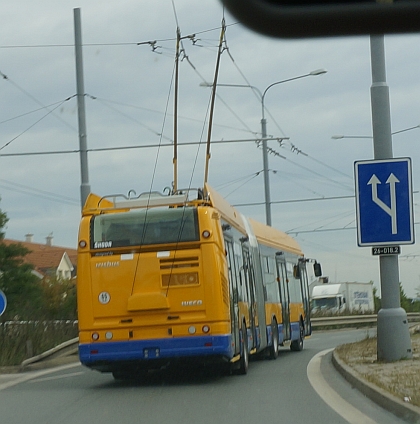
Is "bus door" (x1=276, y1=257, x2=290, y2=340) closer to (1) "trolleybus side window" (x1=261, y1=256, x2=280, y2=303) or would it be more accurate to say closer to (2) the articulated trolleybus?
(1) "trolleybus side window" (x1=261, y1=256, x2=280, y2=303)

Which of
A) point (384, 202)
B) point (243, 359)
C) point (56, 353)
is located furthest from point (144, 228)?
point (56, 353)

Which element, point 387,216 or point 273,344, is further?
point 273,344

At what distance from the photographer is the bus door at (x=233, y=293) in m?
16.2

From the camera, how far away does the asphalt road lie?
1094cm

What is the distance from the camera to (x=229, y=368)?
17125mm

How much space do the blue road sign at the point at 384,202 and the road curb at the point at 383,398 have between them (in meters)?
2.32

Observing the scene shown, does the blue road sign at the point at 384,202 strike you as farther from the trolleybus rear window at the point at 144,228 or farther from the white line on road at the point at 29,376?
the white line on road at the point at 29,376

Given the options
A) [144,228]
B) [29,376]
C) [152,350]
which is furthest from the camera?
[29,376]

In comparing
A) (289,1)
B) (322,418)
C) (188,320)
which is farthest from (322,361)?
(289,1)

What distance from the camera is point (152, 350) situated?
1542 cm

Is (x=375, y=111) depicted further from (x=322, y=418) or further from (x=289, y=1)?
(x=289, y=1)

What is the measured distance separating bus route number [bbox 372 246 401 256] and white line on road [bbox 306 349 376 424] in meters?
2.32

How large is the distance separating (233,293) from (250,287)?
2.67 meters

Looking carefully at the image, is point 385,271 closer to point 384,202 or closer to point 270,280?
point 384,202
